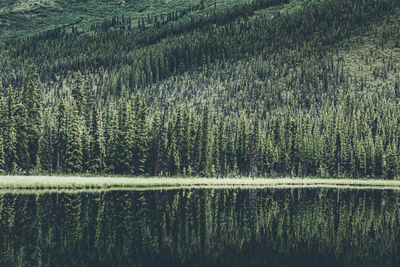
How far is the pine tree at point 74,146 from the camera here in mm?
89500

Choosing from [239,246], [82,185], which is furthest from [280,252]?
[82,185]

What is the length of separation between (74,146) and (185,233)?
58.9m

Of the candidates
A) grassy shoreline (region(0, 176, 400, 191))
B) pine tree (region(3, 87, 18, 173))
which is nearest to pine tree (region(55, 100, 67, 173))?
pine tree (region(3, 87, 18, 173))

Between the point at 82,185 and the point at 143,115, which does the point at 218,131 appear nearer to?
the point at 143,115

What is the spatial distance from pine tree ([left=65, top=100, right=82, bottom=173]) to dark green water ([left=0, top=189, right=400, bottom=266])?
33878 mm

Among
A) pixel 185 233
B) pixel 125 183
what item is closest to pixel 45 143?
pixel 125 183

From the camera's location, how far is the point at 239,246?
1304 inches

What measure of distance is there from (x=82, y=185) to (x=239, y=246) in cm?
4055

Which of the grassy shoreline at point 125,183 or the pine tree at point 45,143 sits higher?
the pine tree at point 45,143

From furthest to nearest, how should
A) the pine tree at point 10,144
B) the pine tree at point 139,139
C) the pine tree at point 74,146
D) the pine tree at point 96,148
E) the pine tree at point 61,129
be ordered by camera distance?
the pine tree at point 139,139
the pine tree at point 96,148
the pine tree at point 61,129
the pine tree at point 74,146
the pine tree at point 10,144

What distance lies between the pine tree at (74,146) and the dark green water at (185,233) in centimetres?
3388

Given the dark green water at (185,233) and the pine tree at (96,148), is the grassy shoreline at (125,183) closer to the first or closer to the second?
the dark green water at (185,233)

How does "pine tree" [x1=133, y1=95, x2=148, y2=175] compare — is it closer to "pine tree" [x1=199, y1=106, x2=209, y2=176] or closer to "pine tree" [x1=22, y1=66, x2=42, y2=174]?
"pine tree" [x1=199, y1=106, x2=209, y2=176]

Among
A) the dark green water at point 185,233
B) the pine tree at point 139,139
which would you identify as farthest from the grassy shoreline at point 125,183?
the pine tree at point 139,139
